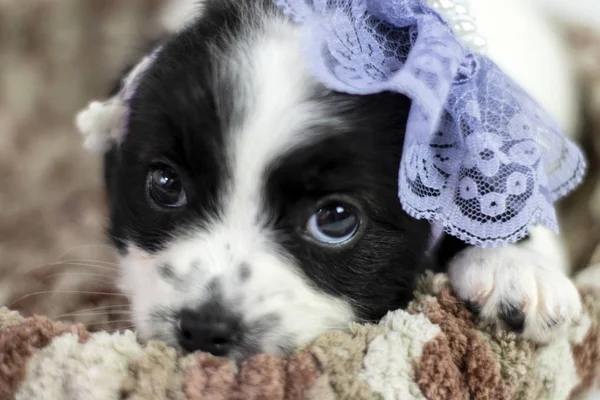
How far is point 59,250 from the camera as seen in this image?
213 cm

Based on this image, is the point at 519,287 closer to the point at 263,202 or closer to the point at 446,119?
the point at 446,119

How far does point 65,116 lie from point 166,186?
4.70 ft

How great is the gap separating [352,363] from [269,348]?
0.59 ft

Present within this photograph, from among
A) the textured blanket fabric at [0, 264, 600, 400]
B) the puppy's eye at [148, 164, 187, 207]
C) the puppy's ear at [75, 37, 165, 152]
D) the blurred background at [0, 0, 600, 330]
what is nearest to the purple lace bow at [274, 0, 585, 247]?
the textured blanket fabric at [0, 264, 600, 400]

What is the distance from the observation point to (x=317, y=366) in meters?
1.11

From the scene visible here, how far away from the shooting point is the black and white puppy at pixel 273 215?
1239 millimetres

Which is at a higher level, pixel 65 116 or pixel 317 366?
pixel 317 366

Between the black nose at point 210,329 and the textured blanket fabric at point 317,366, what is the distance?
0.23 feet

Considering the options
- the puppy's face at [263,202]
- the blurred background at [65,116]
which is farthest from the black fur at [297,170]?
the blurred background at [65,116]

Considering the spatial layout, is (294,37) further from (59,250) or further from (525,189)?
(59,250)

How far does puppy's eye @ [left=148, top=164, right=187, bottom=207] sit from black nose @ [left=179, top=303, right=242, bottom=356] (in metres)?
0.27

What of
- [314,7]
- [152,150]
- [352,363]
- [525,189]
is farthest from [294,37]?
[352,363]

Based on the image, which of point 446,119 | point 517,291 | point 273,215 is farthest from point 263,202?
point 517,291

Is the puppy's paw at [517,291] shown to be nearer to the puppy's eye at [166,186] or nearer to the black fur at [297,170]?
the black fur at [297,170]
